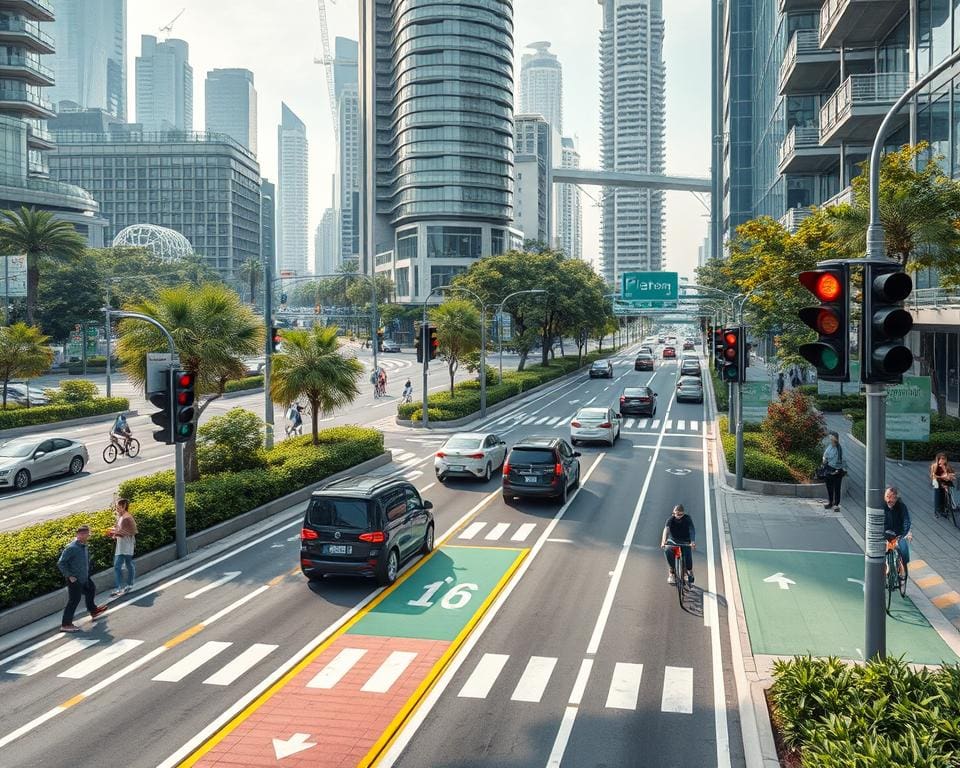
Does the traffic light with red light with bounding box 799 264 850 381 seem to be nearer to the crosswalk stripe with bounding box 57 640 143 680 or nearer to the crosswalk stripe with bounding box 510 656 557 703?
the crosswalk stripe with bounding box 510 656 557 703

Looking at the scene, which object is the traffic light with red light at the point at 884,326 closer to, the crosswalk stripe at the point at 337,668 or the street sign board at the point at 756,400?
the crosswalk stripe at the point at 337,668

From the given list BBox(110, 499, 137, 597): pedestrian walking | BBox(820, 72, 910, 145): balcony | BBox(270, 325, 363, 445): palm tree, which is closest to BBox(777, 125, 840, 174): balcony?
BBox(820, 72, 910, 145): balcony

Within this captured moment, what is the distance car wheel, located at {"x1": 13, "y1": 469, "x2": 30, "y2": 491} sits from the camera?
93.8 ft

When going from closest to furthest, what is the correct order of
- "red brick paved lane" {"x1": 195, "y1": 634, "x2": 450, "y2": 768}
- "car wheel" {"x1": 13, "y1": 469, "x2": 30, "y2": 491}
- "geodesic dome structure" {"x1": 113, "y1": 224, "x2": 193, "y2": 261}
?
"red brick paved lane" {"x1": 195, "y1": 634, "x2": 450, "y2": 768}
"car wheel" {"x1": 13, "y1": 469, "x2": 30, "y2": 491}
"geodesic dome structure" {"x1": 113, "y1": 224, "x2": 193, "y2": 261}

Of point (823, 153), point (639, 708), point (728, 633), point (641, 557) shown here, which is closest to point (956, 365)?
point (823, 153)

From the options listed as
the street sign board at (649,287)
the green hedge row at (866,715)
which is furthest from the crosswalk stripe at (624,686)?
the street sign board at (649,287)

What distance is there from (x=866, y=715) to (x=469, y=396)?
4225cm

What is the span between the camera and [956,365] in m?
43.8

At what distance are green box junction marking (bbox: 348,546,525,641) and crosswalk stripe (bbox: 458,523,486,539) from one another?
3.77ft

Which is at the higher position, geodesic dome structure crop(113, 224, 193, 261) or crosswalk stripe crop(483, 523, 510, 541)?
geodesic dome structure crop(113, 224, 193, 261)

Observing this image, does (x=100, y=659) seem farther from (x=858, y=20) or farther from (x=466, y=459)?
(x=858, y=20)

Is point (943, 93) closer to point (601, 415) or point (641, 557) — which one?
point (601, 415)

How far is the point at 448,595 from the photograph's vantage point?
16.2 m

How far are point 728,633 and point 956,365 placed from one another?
36.1 meters
